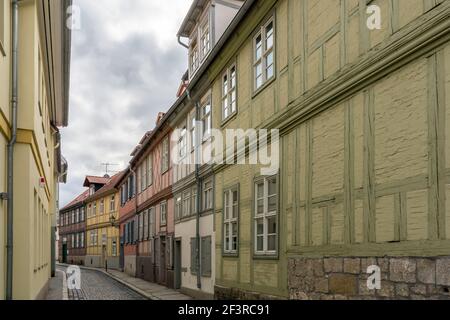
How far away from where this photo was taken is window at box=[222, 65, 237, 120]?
45.4 feet

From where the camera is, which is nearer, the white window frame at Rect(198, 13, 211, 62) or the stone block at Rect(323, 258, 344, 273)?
the stone block at Rect(323, 258, 344, 273)

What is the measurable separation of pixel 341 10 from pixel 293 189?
3217 mm

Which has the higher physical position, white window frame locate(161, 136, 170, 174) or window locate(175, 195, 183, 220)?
white window frame locate(161, 136, 170, 174)

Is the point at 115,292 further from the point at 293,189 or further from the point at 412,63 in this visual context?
the point at 412,63

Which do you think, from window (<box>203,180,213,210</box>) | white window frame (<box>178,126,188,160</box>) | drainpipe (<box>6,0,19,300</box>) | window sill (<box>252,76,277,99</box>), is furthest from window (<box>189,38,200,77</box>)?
drainpipe (<box>6,0,19,300</box>)

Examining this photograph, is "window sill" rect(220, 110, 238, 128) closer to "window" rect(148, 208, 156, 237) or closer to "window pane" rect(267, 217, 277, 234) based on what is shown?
"window pane" rect(267, 217, 277, 234)

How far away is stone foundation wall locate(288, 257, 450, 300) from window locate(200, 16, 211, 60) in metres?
9.53

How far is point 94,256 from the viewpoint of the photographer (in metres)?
48.9

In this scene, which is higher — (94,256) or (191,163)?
(191,163)

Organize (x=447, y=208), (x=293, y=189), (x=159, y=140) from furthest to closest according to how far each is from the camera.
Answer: (x=159, y=140) < (x=293, y=189) < (x=447, y=208)

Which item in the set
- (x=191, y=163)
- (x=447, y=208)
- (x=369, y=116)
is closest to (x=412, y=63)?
(x=369, y=116)

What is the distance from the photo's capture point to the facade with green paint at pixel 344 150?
20.6 feet

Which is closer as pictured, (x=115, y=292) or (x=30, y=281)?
(x=30, y=281)

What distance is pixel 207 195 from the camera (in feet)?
54.2
